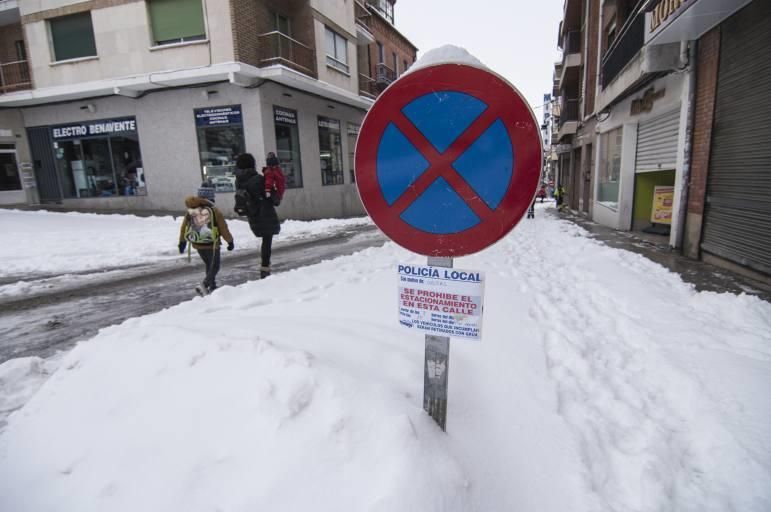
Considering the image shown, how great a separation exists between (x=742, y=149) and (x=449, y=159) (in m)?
6.84

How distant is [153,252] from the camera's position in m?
8.66

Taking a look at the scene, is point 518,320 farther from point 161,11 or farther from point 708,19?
point 161,11

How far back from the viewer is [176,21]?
13.5 meters

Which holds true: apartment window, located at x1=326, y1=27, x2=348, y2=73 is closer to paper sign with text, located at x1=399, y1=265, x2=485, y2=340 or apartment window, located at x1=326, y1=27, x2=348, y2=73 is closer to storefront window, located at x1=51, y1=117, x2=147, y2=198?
storefront window, located at x1=51, y1=117, x2=147, y2=198

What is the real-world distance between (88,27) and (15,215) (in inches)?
293

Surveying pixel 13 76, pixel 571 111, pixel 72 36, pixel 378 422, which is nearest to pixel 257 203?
pixel 378 422

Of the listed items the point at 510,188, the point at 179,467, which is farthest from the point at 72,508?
the point at 510,188

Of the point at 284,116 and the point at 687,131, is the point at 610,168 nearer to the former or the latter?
the point at 687,131

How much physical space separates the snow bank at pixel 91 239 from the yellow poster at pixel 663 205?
9.20 meters

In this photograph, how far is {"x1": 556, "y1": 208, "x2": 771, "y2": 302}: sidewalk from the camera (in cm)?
512

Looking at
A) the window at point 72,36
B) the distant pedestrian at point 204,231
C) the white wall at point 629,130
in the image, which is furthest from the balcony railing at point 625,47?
the window at point 72,36

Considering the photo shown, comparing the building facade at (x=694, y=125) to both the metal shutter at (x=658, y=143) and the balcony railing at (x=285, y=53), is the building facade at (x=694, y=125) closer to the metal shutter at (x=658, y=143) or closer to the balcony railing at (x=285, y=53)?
the metal shutter at (x=658, y=143)

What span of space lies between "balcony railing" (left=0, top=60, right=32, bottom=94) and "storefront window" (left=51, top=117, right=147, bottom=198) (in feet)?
7.42

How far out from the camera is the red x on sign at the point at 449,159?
4.89ft
